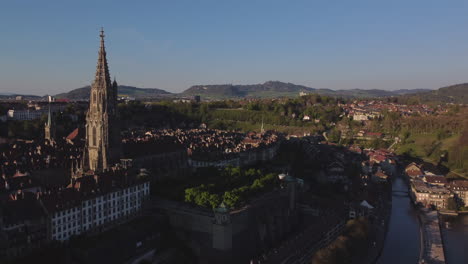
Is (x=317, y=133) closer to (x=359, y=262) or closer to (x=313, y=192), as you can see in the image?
(x=313, y=192)

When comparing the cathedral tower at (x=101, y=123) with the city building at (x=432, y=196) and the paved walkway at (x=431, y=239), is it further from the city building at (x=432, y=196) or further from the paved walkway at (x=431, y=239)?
the city building at (x=432, y=196)

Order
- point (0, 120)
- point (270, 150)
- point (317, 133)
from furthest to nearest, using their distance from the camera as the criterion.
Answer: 1. point (317, 133)
2. point (0, 120)
3. point (270, 150)

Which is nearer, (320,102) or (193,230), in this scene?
(193,230)

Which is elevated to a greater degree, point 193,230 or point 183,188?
point 183,188

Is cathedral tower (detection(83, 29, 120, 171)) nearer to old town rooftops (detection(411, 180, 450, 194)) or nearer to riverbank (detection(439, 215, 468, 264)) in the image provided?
riverbank (detection(439, 215, 468, 264))

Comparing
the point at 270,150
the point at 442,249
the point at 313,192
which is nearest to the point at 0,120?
the point at 270,150

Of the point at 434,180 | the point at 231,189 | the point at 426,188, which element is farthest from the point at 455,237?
the point at 231,189

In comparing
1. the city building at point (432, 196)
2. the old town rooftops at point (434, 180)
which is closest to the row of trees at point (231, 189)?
the city building at point (432, 196)

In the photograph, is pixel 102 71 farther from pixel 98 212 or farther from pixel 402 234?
pixel 402 234
